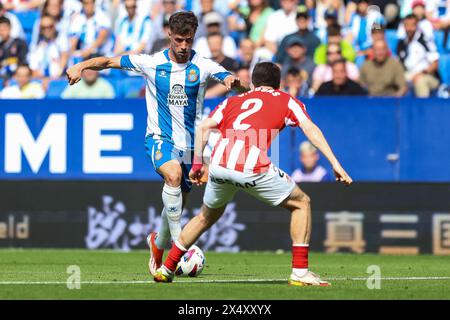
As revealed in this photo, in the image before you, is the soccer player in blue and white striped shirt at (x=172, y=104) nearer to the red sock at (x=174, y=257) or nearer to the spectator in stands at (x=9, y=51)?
the red sock at (x=174, y=257)

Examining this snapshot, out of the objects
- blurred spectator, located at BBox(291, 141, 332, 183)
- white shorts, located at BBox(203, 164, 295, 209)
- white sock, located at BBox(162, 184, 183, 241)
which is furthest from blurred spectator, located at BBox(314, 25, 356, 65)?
white shorts, located at BBox(203, 164, 295, 209)

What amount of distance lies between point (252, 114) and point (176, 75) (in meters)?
1.92

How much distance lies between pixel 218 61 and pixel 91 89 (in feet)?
6.65

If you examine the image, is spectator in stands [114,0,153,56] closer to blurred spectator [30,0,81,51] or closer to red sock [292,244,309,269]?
blurred spectator [30,0,81,51]

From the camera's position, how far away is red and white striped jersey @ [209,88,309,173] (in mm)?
10969

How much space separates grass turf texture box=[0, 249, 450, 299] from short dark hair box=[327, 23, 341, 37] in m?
4.15

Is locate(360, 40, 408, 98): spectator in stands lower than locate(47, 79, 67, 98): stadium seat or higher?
higher

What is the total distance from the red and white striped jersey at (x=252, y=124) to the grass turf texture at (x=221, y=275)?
3.66ft

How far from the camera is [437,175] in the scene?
17.7m

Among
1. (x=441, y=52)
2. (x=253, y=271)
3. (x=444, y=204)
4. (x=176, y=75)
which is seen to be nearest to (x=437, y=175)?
(x=444, y=204)

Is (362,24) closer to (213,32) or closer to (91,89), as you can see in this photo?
(213,32)

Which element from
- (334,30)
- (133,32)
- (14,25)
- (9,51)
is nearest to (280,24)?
(334,30)

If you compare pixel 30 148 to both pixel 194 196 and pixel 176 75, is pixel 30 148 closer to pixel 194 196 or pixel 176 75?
pixel 194 196
